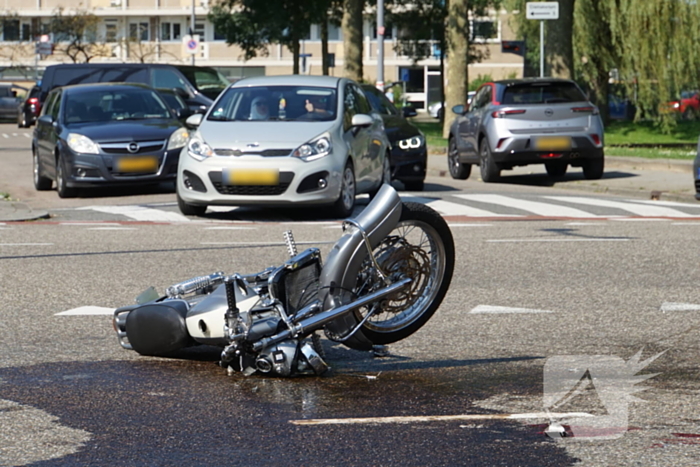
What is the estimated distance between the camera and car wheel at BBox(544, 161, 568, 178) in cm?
2217

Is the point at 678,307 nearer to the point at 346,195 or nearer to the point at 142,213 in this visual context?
the point at 346,195

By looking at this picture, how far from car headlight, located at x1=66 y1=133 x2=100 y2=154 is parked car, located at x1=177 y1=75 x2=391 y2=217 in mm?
2586

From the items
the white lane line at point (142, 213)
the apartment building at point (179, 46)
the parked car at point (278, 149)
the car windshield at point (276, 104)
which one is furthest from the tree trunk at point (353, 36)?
the apartment building at point (179, 46)

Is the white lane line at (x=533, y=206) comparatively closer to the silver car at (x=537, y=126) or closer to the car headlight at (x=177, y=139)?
the silver car at (x=537, y=126)

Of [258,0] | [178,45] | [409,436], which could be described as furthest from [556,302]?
[178,45]

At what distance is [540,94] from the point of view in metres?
20.4

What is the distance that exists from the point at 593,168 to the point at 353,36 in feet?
54.8

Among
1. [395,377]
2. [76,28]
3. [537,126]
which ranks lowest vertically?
[395,377]

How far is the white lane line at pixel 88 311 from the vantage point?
7656mm

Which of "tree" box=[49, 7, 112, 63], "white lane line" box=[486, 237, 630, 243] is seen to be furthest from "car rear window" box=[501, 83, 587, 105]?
"tree" box=[49, 7, 112, 63]

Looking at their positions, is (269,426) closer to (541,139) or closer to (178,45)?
(541,139)

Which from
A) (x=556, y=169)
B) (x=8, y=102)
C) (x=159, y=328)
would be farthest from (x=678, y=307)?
(x=8, y=102)

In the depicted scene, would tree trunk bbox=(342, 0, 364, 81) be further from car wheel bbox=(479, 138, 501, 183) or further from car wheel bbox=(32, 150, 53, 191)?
car wheel bbox=(32, 150, 53, 191)

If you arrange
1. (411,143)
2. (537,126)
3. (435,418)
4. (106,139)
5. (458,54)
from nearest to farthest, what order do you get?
(435,418)
(106,139)
(411,143)
(537,126)
(458,54)
